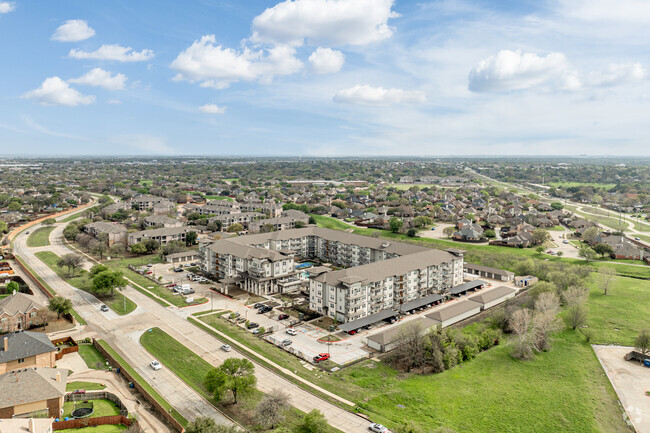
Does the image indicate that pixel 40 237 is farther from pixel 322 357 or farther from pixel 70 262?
pixel 322 357

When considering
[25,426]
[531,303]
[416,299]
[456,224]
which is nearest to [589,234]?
[456,224]

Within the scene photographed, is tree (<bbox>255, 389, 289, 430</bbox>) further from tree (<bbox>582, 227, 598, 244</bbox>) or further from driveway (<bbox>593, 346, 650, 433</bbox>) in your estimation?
tree (<bbox>582, 227, 598, 244</bbox>)

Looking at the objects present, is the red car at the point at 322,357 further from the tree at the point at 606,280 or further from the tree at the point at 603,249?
the tree at the point at 603,249

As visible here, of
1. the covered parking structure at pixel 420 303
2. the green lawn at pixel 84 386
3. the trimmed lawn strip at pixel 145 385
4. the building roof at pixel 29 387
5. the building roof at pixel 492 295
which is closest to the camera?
the building roof at pixel 29 387

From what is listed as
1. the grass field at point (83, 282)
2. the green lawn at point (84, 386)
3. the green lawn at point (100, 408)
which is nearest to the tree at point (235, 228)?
the grass field at point (83, 282)

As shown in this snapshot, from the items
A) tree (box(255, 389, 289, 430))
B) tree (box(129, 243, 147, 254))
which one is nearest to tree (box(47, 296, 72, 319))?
tree (box(129, 243, 147, 254))

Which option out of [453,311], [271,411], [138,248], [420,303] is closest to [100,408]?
[271,411]
